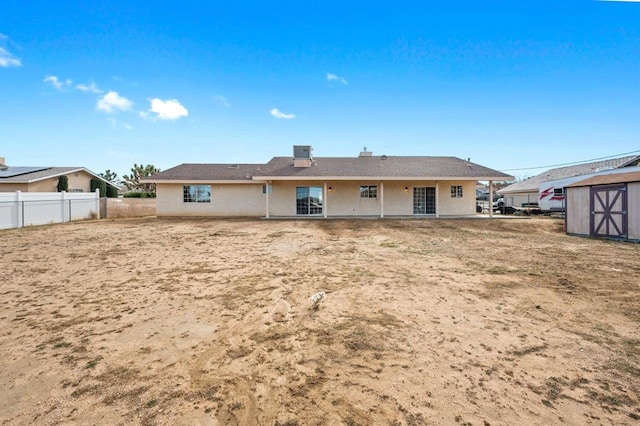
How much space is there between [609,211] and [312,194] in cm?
1418

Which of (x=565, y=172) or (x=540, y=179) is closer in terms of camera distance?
(x=565, y=172)

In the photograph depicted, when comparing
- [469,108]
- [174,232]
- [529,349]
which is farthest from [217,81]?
[529,349]

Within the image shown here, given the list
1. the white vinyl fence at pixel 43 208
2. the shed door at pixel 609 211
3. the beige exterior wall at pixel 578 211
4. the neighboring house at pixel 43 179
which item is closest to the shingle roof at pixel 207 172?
the white vinyl fence at pixel 43 208

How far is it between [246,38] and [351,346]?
18197mm

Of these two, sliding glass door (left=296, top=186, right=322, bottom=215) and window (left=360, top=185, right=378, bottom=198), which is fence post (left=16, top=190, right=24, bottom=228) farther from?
→ window (left=360, top=185, right=378, bottom=198)

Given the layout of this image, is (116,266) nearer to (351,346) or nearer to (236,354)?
(236,354)

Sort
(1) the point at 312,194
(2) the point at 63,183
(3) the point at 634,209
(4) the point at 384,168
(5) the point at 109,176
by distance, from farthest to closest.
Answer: (5) the point at 109,176 → (2) the point at 63,183 → (4) the point at 384,168 → (1) the point at 312,194 → (3) the point at 634,209

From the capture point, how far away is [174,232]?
1189 centimetres

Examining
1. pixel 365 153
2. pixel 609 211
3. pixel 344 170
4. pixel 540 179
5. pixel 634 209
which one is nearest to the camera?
pixel 634 209

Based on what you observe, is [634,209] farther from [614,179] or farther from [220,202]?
[220,202]

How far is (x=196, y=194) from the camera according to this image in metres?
18.9

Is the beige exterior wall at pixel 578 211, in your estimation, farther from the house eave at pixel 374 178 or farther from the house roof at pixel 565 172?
the house roof at pixel 565 172

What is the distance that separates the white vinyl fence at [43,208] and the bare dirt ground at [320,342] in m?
10.5

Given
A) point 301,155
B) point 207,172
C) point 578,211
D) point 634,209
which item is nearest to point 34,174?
point 207,172
